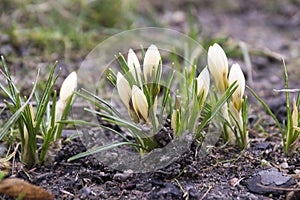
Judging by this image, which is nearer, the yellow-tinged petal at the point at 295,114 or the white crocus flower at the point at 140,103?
the white crocus flower at the point at 140,103

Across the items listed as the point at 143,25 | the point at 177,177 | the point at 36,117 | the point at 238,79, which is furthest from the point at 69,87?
the point at 143,25

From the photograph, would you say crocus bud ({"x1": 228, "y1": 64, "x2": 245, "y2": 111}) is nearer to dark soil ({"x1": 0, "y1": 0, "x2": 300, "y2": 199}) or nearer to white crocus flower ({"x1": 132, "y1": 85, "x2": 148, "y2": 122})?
dark soil ({"x1": 0, "y1": 0, "x2": 300, "y2": 199})

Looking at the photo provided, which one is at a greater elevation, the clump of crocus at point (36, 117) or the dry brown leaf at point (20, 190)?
the clump of crocus at point (36, 117)

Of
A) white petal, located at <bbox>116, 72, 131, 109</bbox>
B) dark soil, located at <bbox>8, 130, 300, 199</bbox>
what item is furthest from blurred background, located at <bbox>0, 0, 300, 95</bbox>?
white petal, located at <bbox>116, 72, 131, 109</bbox>

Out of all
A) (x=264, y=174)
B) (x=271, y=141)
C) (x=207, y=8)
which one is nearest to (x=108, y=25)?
(x=207, y=8)

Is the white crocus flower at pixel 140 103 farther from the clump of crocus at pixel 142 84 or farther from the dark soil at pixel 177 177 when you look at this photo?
the dark soil at pixel 177 177

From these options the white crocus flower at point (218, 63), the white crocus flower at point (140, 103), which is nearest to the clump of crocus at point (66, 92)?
the white crocus flower at point (140, 103)

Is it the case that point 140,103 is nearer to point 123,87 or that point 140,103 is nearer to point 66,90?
point 123,87
